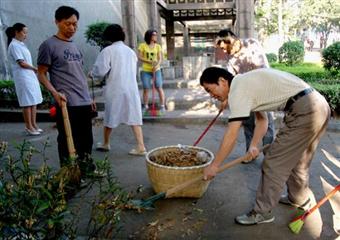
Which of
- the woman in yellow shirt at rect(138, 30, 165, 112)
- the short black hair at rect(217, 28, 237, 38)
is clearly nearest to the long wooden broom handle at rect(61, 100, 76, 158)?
the short black hair at rect(217, 28, 237, 38)

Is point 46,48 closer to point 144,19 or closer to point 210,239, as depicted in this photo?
point 210,239

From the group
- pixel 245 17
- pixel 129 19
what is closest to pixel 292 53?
pixel 245 17

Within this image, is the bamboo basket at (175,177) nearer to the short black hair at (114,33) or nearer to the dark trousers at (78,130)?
the dark trousers at (78,130)

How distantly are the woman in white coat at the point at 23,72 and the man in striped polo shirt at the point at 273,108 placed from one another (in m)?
3.71

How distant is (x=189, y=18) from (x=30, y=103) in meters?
12.9

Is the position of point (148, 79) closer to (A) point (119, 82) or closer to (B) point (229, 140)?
(A) point (119, 82)

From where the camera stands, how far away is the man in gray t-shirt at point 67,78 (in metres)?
3.15

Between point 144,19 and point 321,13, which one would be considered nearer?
point 144,19

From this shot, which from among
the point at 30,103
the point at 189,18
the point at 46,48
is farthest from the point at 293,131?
the point at 189,18

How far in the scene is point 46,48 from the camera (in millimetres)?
3121

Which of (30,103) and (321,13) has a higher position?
(321,13)

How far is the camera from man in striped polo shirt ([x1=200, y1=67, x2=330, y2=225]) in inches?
100

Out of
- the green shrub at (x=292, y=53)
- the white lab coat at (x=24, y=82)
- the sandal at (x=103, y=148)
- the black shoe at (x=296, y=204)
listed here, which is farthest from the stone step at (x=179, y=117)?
the green shrub at (x=292, y=53)

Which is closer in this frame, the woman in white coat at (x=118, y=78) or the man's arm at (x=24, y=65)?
the woman in white coat at (x=118, y=78)
